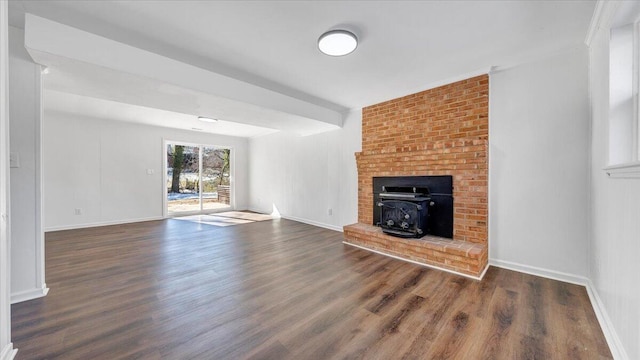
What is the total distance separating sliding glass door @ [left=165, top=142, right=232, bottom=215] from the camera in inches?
242

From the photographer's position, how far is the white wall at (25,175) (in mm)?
1917

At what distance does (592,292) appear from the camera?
201 centimetres

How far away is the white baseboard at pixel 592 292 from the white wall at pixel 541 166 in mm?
11

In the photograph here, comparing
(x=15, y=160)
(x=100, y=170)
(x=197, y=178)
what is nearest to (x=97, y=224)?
(x=100, y=170)

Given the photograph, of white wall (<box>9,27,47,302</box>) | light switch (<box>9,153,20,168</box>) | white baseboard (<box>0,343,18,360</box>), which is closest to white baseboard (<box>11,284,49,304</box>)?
white wall (<box>9,27,47,302</box>)

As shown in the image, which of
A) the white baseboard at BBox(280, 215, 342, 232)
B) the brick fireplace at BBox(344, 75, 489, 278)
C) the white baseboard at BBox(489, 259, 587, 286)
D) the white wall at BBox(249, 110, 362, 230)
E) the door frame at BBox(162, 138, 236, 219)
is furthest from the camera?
the door frame at BBox(162, 138, 236, 219)

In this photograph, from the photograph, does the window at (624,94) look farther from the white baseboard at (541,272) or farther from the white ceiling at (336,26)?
the white baseboard at (541,272)

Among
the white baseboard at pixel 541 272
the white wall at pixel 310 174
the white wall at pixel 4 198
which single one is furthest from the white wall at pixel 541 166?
the white wall at pixel 4 198

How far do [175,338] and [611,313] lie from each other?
2.83 metres

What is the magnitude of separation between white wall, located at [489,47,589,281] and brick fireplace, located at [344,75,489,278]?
0.47ft

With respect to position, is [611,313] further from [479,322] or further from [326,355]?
[326,355]

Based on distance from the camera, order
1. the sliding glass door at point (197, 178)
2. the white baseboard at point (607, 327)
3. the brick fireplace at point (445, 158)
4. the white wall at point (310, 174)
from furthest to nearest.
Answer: the sliding glass door at point (197, 178) < the white wall at point (310, 174) < the brick fireplace at point (445, 158) < the white baseboard at point (607, 327)

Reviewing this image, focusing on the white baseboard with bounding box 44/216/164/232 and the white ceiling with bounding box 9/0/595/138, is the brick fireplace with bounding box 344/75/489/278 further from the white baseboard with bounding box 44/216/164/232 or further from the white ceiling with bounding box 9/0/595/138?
the white baseboard with bounding box 44/216/164/232

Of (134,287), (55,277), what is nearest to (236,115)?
(134,287)
